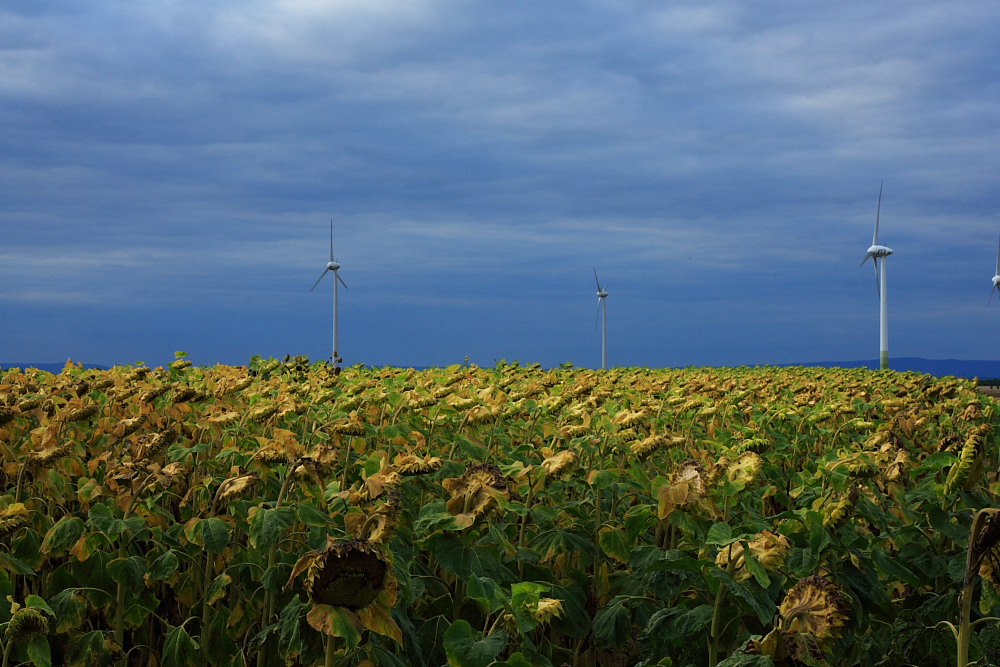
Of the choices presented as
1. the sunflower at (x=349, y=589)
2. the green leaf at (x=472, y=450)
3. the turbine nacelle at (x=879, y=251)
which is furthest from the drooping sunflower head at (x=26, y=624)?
the turbine nacelle at (x=879, y=251)

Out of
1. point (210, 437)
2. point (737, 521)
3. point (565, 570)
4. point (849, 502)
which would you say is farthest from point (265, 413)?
point (849, 502)

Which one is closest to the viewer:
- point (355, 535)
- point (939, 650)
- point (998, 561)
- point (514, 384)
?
point (998, 561)

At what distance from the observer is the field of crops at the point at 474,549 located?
8.05ft

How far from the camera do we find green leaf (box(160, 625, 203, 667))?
3209 millimetres

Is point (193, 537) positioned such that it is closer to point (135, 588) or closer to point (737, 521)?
point (135, 588)

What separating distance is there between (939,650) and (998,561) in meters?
1.21

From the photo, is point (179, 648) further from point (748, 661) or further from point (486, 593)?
point (748, 661)

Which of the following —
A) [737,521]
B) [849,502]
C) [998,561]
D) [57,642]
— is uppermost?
[998,561]

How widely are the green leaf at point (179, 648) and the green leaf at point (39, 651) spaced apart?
522 mm

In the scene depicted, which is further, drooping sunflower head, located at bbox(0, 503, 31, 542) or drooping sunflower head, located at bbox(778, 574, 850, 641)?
drooping sunflower head, located at bbox(0, 503, 31, 542)

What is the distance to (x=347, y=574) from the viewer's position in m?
2.03

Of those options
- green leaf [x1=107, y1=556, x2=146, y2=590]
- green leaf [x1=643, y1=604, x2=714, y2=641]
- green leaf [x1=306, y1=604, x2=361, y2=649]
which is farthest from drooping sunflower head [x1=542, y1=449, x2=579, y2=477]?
green leaf [x1=107, y1=556, x2=146, y2=590]

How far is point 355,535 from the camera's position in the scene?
104 inches

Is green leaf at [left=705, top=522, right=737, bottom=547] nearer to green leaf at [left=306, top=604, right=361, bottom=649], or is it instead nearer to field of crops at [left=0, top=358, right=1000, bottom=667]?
field of crops at [left=0, top=358, right=1000, bottom=667]
